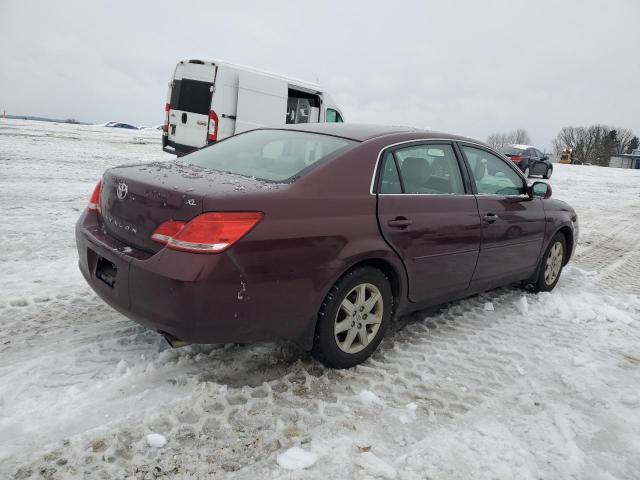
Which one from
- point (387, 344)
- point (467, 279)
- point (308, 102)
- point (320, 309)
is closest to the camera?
point (320, 309)

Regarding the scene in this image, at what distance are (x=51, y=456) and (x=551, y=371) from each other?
9.80ft

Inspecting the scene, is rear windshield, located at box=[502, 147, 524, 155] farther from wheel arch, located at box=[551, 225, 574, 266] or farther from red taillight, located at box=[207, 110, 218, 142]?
wheel arch, located at box=[551, 225, 574, 266]

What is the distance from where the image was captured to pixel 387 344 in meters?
3.59

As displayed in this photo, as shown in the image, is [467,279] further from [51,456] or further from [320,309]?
[51,456]

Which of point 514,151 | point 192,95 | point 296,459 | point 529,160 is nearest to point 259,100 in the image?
point 192,95

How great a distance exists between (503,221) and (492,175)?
461 mm

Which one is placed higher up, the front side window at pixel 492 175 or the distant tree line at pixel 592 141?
the distant tree line at pixel 592 141

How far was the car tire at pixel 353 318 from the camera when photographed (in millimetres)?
2916

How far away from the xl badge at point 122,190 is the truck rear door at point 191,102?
8.03m

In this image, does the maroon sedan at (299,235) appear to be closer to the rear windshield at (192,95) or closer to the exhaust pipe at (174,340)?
the exhaust pipe at (174,340)

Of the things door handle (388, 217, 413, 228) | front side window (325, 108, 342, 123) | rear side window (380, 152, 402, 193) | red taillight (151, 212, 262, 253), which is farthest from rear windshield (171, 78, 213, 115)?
red taillight (151, 212, 262, 253)

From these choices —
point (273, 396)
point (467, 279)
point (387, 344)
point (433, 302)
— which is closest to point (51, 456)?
point (273, 396)

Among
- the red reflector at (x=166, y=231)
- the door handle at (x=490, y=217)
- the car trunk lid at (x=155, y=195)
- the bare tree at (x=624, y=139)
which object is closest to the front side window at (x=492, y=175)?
the door handle at (x=490, y=217)

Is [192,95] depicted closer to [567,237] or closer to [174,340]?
[567,237]
